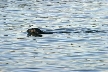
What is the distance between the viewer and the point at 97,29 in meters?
28.3

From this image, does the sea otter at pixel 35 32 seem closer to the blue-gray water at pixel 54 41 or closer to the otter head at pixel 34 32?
the otter head at pixel 34 32

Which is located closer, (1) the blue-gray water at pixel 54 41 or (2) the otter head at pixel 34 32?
(1) the blue-gray water at pixel 54 41

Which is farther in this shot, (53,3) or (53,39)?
(53,3)

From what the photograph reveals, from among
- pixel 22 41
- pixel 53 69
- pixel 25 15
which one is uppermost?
pixel 25 15

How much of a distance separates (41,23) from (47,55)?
38.0 ft

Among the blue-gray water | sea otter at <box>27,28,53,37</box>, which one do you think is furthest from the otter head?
the blue-gray water

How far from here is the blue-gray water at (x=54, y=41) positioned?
61.3 feet

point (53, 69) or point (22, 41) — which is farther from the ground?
point (22, 41)

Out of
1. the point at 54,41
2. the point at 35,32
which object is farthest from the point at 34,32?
the point at 54,41

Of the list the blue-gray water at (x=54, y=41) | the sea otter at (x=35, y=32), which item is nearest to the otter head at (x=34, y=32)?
the sea otter at (x=35, y=32)

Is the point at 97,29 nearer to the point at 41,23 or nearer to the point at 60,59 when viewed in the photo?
the point at 41,23

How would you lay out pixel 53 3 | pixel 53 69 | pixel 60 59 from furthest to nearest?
pixel 53 3
pixel 60 59
pixel 53 69

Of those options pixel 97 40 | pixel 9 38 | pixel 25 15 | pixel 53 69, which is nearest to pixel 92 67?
pixel 53 69

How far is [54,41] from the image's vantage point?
80.2 feet
